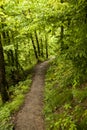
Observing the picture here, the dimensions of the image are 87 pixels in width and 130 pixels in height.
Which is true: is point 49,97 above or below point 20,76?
above

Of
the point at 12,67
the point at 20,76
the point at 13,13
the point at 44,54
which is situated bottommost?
the point at 44,54

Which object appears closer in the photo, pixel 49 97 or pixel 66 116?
pixel 66 116

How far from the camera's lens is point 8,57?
22.8m

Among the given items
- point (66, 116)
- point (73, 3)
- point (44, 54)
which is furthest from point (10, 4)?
point (44, 54)

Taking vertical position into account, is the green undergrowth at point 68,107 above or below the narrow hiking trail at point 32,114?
above

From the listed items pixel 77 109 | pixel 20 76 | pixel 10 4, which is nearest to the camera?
pixel 77 109

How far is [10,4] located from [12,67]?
6.04m

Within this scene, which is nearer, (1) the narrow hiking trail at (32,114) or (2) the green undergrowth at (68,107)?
(2) the green undergrowth at (68,107)

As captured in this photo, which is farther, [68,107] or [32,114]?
[32,114]

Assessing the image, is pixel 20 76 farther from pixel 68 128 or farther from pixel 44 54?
pixel 44 54

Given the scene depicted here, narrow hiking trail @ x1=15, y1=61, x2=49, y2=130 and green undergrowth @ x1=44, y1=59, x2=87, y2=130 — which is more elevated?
green undergrowth @ x1=44, y1=59, x2=87, y2=130

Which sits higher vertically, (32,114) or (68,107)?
(68,107)

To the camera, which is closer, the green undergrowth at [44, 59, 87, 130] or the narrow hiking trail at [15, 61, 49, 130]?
the green undergrowth at [44, 59, 87, 130]

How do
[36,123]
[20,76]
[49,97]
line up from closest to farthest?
[36,123], [49,97], [20,76]
